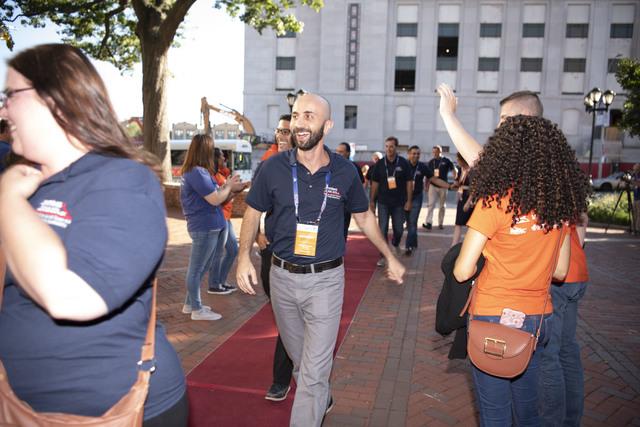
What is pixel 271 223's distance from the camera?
329 cm

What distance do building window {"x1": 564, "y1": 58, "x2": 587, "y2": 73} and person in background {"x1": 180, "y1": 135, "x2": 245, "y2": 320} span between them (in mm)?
43909

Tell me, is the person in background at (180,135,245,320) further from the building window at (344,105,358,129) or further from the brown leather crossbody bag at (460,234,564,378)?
the building window at (344,105,358,129)

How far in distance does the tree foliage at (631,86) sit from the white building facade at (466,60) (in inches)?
860

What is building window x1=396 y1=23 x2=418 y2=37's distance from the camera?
138 feet

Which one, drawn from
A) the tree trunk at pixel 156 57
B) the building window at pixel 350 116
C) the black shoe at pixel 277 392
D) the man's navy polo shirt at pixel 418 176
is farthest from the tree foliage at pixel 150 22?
the building window at pixel 350 116

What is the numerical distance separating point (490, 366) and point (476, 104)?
42.3 meters

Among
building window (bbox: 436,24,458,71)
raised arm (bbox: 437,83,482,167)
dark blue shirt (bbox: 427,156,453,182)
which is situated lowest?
dark blue shirt (bbox: 427,156,453,182)

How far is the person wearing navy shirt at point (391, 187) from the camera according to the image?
28.4ft

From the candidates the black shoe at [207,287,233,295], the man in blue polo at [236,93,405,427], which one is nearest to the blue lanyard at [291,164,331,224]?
the man in blue polo at [236,93,405,427]

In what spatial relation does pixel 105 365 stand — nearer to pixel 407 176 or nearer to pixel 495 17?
pixel 407 176

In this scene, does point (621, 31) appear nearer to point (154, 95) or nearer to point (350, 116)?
point (350, 116)

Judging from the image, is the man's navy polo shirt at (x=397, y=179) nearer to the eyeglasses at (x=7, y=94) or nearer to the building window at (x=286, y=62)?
the eyeglasses at (x=7, y=94)

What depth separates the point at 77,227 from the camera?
4.06ft

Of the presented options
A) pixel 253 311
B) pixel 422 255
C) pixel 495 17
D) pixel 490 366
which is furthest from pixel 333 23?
pixel 490 366
